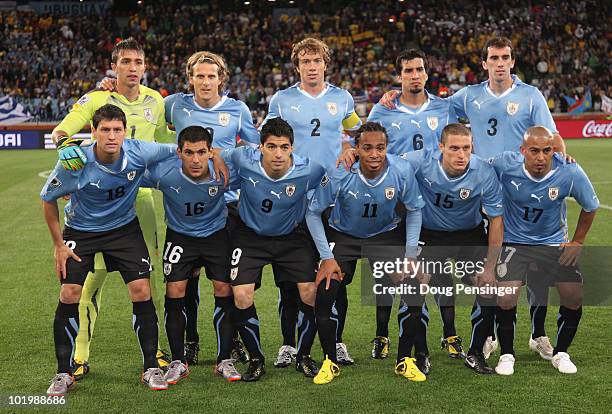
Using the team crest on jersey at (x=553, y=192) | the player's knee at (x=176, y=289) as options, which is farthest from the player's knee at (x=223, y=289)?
the team crest on jersey at (x=553, y=192)

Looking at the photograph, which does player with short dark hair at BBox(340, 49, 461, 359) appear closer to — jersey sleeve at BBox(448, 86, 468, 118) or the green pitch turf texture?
jersey sleeve at BBox(448, 86, 468, 118)

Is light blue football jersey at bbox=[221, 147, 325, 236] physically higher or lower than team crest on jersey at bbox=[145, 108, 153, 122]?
lower

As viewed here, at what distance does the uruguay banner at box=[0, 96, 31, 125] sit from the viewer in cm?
2620

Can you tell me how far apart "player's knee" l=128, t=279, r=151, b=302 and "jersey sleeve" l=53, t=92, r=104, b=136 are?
119cm

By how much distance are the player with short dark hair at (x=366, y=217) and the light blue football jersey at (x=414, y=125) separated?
61 centimetres

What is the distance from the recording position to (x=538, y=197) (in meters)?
5.35

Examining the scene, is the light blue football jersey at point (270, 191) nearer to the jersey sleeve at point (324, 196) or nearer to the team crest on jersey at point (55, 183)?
the jersey sleeve at point (324, 196)

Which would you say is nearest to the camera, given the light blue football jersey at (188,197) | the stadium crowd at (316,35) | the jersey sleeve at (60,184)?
the jersey sleeve at (60,184)

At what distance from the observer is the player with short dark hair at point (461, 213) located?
5.27 metres

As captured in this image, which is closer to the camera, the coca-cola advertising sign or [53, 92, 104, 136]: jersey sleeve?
[53, 92, 104, 136]: jersey sleeve

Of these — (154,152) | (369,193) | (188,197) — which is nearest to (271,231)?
(188,197)

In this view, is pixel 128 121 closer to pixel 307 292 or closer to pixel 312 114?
pixel 312 114

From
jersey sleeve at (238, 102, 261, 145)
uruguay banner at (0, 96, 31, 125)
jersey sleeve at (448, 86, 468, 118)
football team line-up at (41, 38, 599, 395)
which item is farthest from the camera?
uruguay banner at (0, 96, 31, 125)

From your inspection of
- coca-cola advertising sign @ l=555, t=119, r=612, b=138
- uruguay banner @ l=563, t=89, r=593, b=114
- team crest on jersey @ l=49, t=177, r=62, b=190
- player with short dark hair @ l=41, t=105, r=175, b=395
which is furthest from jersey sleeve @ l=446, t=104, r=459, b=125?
uruguay banner @ l=563, t=89, r=593, b=114
